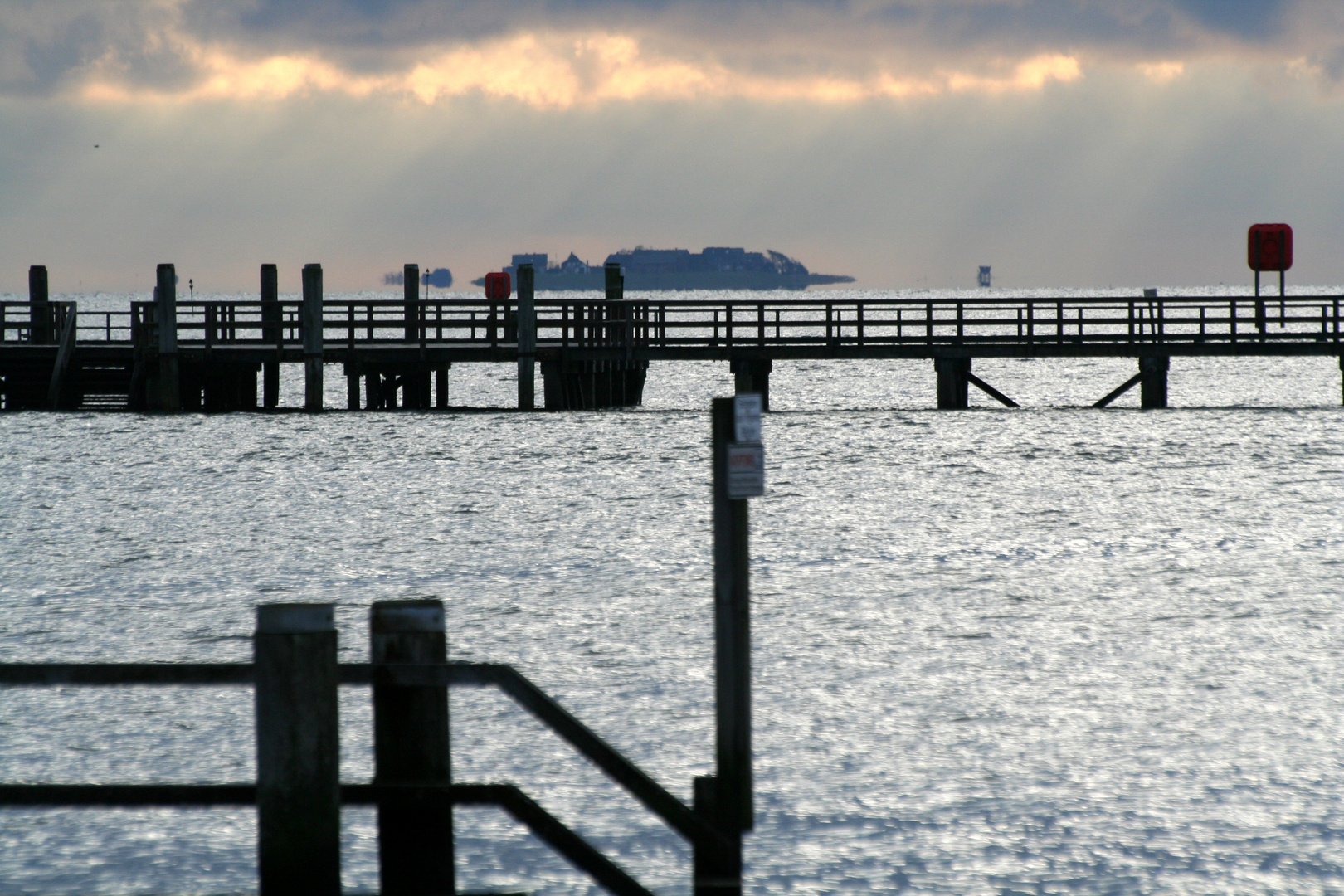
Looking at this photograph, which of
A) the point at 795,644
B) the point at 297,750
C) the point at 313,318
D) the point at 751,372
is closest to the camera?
the point at 297,750

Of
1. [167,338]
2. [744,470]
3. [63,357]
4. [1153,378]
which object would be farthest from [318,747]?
[1153,378]

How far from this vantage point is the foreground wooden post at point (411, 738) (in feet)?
16.2

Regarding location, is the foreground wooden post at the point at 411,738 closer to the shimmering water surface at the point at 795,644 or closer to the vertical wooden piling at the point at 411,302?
the shimmering water surface at the point at 795,644

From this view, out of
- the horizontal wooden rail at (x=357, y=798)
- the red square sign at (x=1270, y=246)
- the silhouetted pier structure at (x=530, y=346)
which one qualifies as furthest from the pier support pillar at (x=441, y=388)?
the horizontal wooden rail at (x=357, y=798)

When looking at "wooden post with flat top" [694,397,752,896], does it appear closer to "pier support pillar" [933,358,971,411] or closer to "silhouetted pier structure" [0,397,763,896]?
"silhouetted pier structure" [0,397,763,896]

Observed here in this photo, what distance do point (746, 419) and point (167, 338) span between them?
25478mm

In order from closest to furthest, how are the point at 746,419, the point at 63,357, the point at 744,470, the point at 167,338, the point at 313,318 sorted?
the point at 744,470 < the point at 746,419 < the point at 313,318 < the point at 167,338 < the point at 63,357

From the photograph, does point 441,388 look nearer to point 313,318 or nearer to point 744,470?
point 313,318

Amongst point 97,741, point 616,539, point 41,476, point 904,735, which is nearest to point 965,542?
point 616,539

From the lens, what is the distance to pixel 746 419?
5.77 metres

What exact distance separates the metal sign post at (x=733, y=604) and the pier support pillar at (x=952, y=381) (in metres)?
25.7

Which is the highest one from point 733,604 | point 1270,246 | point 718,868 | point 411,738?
point 1270,246

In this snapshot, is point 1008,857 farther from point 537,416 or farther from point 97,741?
point 537,416

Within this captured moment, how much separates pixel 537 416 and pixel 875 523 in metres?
17.0
